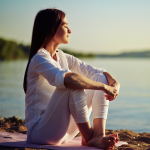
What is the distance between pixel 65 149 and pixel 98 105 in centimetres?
47

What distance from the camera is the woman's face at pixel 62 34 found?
84.6 inches

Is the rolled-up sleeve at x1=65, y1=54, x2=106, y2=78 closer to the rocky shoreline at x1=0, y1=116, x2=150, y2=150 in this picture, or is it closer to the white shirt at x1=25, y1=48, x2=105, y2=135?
the white shirt at x1=25, y1=48, x2=105, y2=135

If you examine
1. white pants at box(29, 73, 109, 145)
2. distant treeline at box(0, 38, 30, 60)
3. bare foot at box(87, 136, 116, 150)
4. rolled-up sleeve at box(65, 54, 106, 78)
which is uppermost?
distant treeline at box(0, 38, 30, 60)

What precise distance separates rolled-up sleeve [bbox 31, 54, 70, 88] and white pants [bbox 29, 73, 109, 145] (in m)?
0.09

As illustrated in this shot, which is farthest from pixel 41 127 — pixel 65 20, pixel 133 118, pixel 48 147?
pixel 133 118

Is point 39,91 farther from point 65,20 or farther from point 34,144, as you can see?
point 65,20

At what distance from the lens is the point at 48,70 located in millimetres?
1900

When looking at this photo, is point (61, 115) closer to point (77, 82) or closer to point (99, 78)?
point (77, 82)

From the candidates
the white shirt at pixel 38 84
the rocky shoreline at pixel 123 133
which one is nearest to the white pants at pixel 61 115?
the white shirt at pixel 38 84

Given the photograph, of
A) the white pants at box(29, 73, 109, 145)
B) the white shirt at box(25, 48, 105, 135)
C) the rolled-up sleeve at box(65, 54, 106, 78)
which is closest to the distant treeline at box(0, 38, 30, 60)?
the rolled-up sleeve at box(65, 54, 106, 78)

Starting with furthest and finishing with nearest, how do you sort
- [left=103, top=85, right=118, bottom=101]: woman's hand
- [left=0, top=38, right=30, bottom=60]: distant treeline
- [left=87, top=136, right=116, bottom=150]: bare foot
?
[left=0, top=38, right=30, bottom=60]: distant treeline < [left=103, top=85, right=118, bottom=101]: woman's hand < [left=87, top=136, right=116, bottom=150]: bare foot

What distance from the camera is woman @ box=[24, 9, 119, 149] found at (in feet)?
6.21

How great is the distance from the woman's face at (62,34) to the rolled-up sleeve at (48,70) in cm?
25

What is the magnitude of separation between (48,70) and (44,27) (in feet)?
1.40
